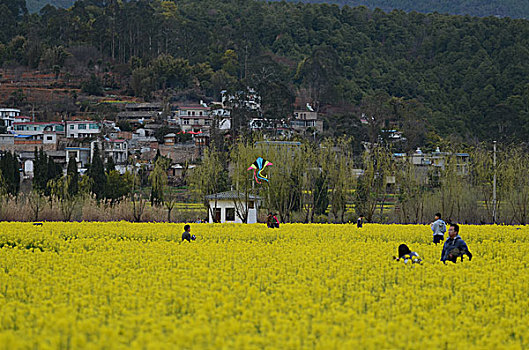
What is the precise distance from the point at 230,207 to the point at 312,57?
234ft

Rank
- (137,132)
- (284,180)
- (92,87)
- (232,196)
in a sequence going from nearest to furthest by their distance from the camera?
1. (232,196)
2. (284,180)
3. (137,132)
4. (92,87)

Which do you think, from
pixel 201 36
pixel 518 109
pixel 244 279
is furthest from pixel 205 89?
pixel 244 279

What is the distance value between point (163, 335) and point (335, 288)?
3763 millimetres

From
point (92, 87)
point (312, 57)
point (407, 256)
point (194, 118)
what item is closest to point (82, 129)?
point (194, 118)

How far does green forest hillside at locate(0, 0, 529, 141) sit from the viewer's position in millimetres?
88500

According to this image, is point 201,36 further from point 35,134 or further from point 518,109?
point 518,109

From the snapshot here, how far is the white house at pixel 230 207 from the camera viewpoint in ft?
114

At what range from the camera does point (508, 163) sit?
36.8 m

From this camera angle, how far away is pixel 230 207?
35.5 m

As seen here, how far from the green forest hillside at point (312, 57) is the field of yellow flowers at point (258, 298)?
67268 mm

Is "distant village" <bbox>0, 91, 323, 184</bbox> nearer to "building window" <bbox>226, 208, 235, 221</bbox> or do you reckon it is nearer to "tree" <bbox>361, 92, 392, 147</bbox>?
"tree" <bbox>361, 92, 392, 147</bbox>

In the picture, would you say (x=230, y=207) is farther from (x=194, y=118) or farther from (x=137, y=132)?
(x=194, y=118)

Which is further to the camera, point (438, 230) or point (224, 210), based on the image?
point (224, 210)

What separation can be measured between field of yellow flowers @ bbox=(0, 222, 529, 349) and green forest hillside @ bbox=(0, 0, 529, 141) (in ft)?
221
